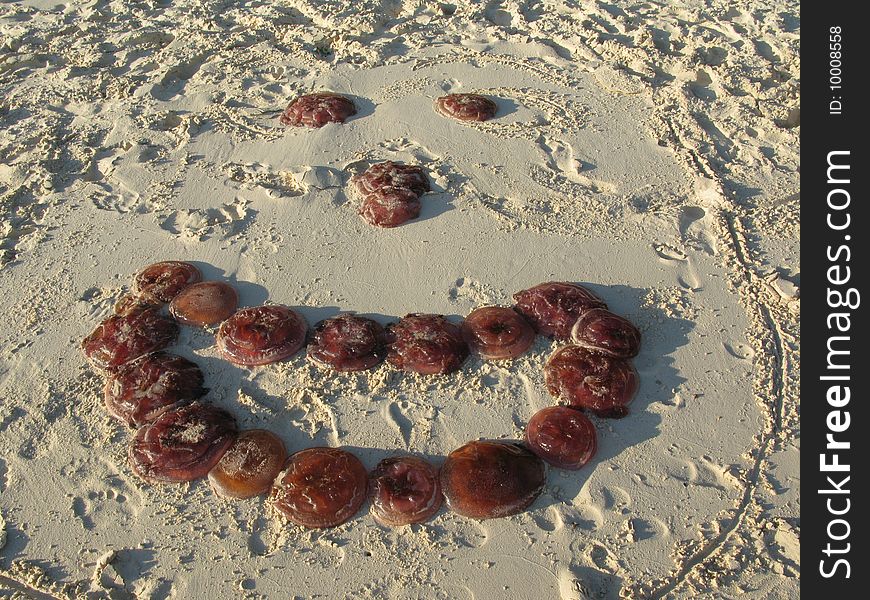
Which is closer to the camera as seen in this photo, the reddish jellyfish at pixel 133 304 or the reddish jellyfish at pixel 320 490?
the reddish jellyfish at pixel 320 490

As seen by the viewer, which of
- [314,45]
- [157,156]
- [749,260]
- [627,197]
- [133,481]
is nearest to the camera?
[133,481]

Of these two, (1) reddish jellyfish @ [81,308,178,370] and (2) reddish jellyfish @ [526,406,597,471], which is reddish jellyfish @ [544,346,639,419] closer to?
(2) reddish jellyfish @ [526,406,597,471]

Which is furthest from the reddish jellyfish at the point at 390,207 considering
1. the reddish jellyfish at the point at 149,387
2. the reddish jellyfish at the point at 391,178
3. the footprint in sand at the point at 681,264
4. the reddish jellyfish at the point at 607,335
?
the footprint in sand at the point at 681,264

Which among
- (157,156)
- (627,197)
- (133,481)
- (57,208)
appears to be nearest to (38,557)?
(133,481)

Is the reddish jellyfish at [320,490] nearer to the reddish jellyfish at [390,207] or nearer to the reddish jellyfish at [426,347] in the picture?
the reddish jellyfish at [426,347]

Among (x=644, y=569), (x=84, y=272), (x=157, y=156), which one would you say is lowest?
(x=644, y=569)

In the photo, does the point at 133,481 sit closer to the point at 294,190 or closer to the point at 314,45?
the point at 294,190
